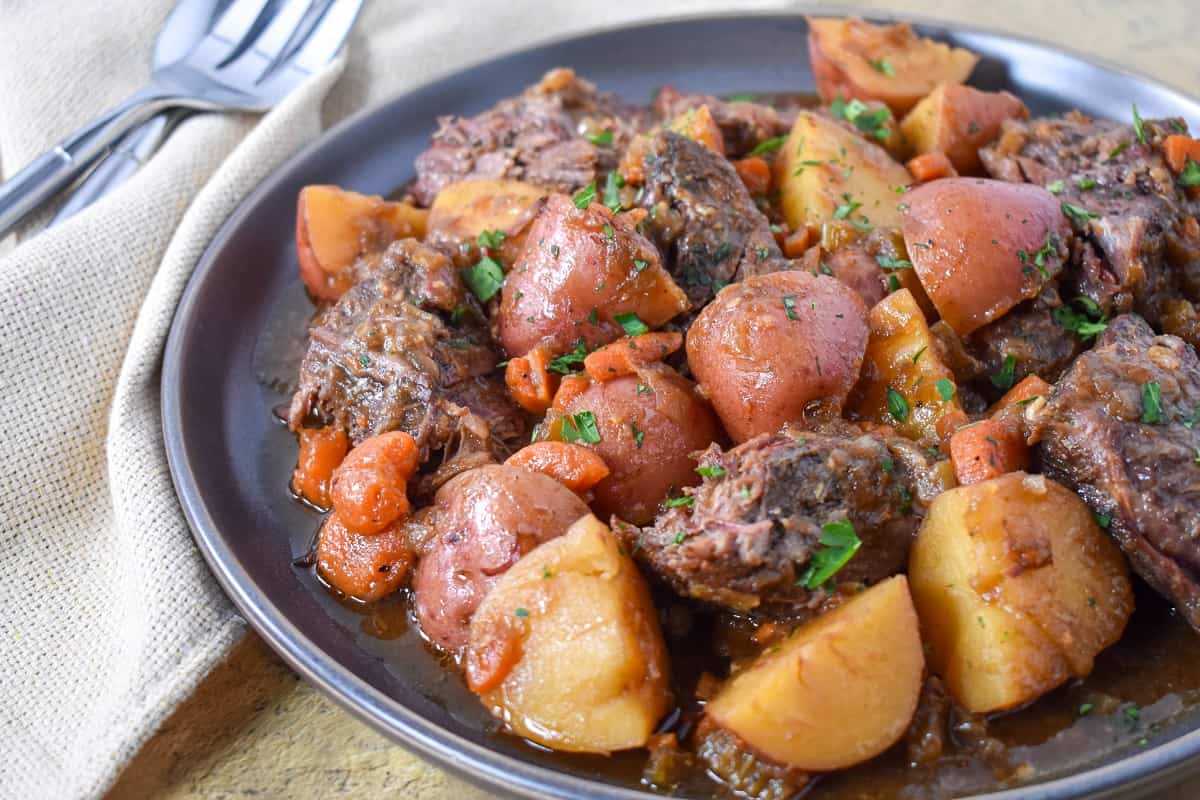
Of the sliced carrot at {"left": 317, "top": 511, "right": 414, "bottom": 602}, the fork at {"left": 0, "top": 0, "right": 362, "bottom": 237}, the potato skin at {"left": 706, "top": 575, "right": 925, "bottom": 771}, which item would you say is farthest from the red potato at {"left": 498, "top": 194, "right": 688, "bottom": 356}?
the fork at {"left": 0, "top": 0, "right": 362, "bottom": 237}

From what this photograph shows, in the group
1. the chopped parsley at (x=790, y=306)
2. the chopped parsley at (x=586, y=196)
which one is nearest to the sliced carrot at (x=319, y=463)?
the chopped parsley at (x=586, y=196)

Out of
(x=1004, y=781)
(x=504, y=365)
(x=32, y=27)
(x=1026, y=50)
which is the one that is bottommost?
(x=1004, y=781)

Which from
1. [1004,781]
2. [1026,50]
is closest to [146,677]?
[1004,781]

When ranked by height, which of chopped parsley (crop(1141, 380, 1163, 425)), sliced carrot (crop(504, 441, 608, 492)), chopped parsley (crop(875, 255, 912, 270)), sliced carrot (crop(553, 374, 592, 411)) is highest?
chopped parsley (crop(875, 255, 912, 270))

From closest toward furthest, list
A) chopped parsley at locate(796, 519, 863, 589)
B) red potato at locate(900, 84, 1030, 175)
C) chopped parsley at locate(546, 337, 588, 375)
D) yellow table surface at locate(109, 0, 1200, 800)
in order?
1. chopped parsley at locate(796, 519, 863, 589)
2. yellow table surface at locate(109, 0, 1200, 800)
3. chopped parsley at locate(546, 337, 588, 375)
4. red potato at locate(900, 84, 1030, 175)

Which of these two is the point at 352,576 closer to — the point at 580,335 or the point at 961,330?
the point at 580,335

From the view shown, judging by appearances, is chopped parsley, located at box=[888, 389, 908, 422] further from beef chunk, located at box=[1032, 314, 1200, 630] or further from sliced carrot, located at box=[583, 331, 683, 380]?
sliced carrot, located at box=[583, 331, 683, 380]

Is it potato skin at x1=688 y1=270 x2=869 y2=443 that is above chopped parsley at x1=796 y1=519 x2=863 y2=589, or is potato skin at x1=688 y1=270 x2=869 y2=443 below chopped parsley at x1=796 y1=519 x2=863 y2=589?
above
